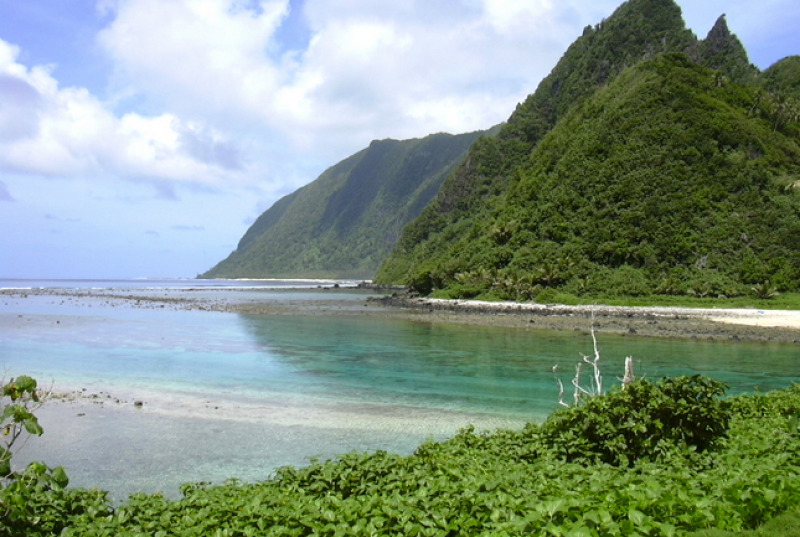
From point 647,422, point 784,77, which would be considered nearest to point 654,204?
point 784,77

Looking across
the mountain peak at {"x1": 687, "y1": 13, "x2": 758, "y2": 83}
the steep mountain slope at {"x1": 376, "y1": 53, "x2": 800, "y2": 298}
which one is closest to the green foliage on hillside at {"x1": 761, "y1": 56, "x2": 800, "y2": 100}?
the mountain peak at {"x1": 687, "y1": 13, "x2": 758, "y2": 83}

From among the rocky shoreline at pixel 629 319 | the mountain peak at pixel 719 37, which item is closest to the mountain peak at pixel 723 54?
the mountain peak at pixel 719 37

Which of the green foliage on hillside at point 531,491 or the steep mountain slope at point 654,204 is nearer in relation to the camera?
the green foliage on hillside at point 531,491

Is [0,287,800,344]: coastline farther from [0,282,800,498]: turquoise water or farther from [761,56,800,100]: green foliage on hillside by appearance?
[761,56,800,100]: green foliage on hillside

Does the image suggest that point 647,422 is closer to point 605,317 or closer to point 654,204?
point 605,317

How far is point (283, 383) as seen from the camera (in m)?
25.4

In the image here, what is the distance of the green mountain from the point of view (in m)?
66.4

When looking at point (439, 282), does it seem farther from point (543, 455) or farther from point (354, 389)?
point (543, 455)

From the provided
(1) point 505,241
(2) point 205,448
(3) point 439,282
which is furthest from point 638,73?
(2) point 205,448

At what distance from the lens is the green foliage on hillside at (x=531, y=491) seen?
5887mm

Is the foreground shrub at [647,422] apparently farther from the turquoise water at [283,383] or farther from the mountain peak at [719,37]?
the mountain peak at [719,37]

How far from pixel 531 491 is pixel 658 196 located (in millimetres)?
74314

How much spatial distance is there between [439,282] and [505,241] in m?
11.5

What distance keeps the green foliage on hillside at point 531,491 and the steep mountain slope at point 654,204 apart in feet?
191
